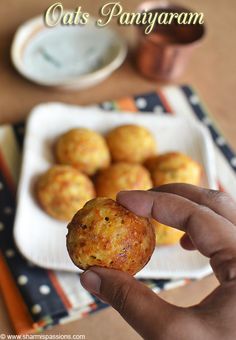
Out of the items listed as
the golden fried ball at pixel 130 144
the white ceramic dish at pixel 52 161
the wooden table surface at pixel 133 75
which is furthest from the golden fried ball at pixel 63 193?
the wooden table surface at pixel 133 75

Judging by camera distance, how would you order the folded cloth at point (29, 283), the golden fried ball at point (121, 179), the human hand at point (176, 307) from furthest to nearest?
1. the golden fried ball at point (121, 179)
2. the folded cloth at point (29, 283)
3. the human hand at point (176, 307)

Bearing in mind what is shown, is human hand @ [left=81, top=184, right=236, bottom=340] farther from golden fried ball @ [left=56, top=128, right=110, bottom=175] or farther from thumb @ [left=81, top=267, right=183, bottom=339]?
golden fried ball @ [left=56, top=128, right=110, bottom=175]

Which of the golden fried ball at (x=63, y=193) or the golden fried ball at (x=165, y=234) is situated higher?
the golden fried ball at (x=63, y=193)

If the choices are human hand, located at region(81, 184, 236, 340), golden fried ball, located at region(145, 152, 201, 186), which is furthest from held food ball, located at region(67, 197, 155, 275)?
golden fried ball, located at region(145, 152, 201, 186)

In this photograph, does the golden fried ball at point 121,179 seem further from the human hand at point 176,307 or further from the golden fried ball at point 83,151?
the human hand at point 176,307

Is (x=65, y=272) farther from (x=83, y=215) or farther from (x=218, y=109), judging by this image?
(x=218, y=109)

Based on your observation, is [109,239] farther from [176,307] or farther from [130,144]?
[130,144]

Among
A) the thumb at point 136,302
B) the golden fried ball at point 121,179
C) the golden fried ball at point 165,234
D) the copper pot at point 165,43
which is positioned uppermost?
the copper pot at point 165,43

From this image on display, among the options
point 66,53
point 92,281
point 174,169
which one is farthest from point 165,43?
point 92,281
